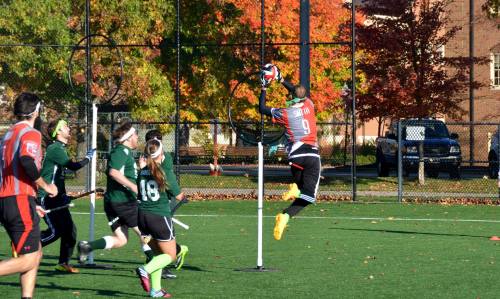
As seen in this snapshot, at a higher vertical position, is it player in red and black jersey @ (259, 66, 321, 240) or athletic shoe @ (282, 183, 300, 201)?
player in red and black jersey @ (259, 66, 321, 240)

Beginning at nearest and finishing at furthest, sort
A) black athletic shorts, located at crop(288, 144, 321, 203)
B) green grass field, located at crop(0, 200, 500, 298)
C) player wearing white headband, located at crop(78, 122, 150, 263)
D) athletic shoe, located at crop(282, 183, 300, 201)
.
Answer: green grass field, located at crop(0, 200, 500, 298) < player wearing white headband, located at crop(78, 122, 150, 263) < athletic shoe, located at crop(282, 183, 300, 201) < black athletic shorts, located at crop(288, 144, 321, 203)

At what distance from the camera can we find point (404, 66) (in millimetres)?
31688

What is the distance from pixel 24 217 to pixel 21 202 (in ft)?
0.46

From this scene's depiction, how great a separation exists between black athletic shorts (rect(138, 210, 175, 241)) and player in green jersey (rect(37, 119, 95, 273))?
1767 mm

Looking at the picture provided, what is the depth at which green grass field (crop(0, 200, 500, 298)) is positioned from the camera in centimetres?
1195

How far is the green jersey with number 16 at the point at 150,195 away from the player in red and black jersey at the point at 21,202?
169 cm

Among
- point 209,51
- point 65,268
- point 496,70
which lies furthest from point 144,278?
point 496,70

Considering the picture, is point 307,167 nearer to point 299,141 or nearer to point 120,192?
point 299,141

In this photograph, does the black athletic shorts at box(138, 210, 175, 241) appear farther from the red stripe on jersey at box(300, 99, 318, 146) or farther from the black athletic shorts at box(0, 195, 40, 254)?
the red stripe on jersey at box(300, 99, 318, 146)

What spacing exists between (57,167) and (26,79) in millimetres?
19401

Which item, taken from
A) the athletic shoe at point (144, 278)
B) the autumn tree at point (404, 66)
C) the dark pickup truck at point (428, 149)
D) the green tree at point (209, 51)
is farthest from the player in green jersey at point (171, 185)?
the green tree at point (209, 51)

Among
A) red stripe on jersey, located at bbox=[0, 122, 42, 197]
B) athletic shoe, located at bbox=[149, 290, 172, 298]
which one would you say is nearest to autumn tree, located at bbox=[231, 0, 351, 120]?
athletic shoe, located at bbox=[149, 290, 172, 298]

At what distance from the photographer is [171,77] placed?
36750 mm

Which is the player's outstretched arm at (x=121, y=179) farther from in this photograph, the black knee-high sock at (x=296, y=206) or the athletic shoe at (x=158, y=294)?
the black knee-high sock at (x=296, y=206)
